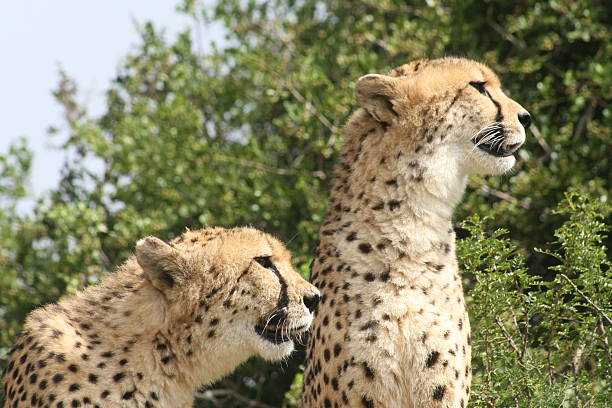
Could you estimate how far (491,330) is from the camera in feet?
14.8

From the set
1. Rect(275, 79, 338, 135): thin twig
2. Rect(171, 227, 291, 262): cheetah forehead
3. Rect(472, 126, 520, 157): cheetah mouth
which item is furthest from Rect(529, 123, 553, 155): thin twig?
Rect(171, 227, 291, 262): cheetah forehead

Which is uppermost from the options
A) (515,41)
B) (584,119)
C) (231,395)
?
(515,41)

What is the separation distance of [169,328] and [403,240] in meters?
1.02

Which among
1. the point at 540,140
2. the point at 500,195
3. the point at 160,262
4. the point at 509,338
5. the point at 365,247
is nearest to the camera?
the point at 160,262

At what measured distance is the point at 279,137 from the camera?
7.45 m

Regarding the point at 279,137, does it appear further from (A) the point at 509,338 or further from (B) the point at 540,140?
(A) the point at 509,338

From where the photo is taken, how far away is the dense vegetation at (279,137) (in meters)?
6.55

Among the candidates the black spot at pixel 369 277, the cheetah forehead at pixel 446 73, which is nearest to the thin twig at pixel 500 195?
the cheetah forehead at pixel 446 73

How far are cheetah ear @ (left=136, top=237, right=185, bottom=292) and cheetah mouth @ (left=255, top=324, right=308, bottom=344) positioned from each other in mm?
352

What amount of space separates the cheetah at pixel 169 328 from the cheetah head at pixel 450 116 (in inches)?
32.2

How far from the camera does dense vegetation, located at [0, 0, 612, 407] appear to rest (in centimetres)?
655

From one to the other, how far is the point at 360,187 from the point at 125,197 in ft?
11.6

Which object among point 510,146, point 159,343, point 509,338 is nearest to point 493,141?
point 510,146

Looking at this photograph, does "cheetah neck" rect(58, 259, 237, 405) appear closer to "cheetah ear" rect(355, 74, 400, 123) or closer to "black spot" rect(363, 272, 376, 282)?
"black spot" rect(363, 272, 376, 282)
